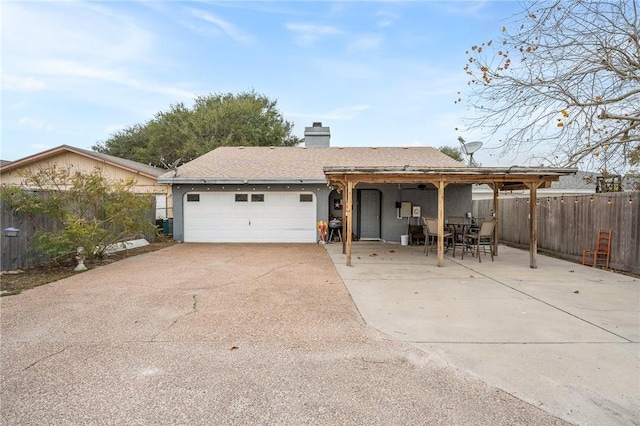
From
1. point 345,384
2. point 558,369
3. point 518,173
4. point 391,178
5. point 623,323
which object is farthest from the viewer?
point 391,178

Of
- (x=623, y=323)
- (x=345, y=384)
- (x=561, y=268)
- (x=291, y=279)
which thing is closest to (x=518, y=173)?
(x=561, y=268)

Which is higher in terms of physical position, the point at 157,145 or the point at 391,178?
the point at 157,145

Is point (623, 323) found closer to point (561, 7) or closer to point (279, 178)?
point (561, 7)

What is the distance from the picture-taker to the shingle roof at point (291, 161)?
13141mm

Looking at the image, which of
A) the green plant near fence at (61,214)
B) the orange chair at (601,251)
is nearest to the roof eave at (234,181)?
the green plant near fence at (61,214)

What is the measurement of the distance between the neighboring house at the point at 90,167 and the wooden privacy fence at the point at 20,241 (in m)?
8.24

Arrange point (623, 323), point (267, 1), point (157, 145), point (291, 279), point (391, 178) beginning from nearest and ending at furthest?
1. point (623, 323)
2. point (291, 279)
3. point (391, 178)
4. point (267, 1)
5. point (157, 145)

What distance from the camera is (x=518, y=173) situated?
322 inches

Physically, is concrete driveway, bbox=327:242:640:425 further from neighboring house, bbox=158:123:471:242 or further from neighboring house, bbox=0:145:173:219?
neighboring house, bbox=0:145:173:219

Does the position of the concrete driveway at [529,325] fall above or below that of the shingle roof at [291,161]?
below

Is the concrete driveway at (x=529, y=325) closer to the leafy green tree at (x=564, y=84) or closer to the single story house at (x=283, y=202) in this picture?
the leafy green tree at (x=564, y=84)

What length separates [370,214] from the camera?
1399 cm

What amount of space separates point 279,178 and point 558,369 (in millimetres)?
10672

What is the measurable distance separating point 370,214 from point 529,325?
982cm
